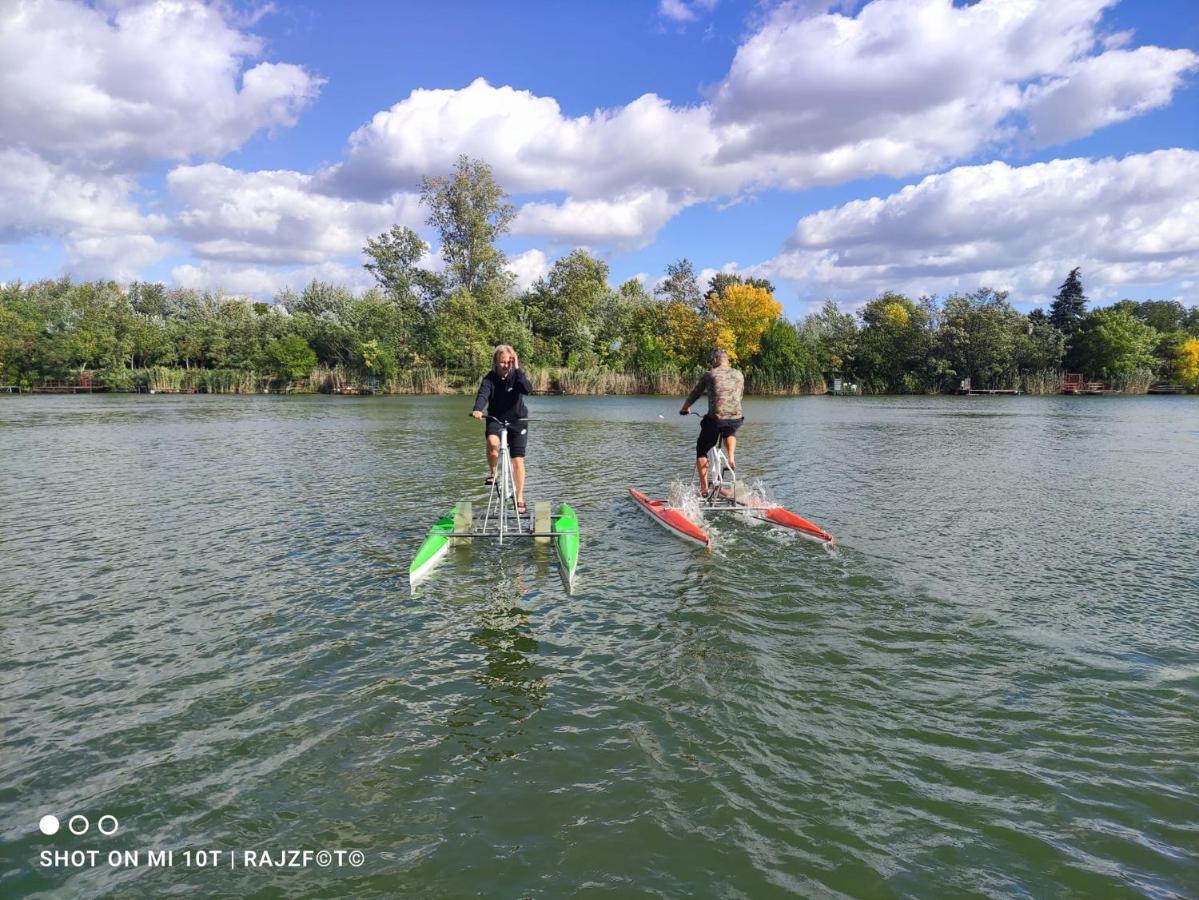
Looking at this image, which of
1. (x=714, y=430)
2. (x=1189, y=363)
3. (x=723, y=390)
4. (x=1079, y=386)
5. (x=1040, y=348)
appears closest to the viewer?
(x=723, y=390)

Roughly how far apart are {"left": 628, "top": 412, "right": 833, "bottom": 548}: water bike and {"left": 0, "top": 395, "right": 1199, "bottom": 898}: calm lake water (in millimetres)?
382

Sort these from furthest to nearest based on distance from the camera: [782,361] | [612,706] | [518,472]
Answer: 1. [782,361]
2. [518,472]
3. [612,706]

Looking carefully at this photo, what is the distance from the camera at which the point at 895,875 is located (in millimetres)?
4281

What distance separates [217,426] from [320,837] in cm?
3753

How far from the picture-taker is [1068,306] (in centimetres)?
9956

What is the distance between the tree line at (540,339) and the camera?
271 feet

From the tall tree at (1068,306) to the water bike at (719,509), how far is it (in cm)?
10419

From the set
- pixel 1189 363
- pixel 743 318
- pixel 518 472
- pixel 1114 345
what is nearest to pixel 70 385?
pixel 743 318

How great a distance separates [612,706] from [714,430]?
8571mm

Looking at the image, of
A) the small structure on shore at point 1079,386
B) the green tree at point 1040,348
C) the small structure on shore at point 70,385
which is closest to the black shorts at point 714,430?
the small structure on shore at point 1079,386

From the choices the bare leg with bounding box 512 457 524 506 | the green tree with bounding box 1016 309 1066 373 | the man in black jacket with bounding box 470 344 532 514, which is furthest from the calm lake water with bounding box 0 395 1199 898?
the green tree with bounding box 1016 309 1066 373

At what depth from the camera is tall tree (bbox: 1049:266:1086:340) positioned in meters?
98.1

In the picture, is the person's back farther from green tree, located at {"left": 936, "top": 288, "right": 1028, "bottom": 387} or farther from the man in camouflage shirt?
green tree, located at {"left": 936, "top": 288, "right": 1028, "bottom": 387}

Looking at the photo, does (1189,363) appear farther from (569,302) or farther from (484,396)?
(484,396)
